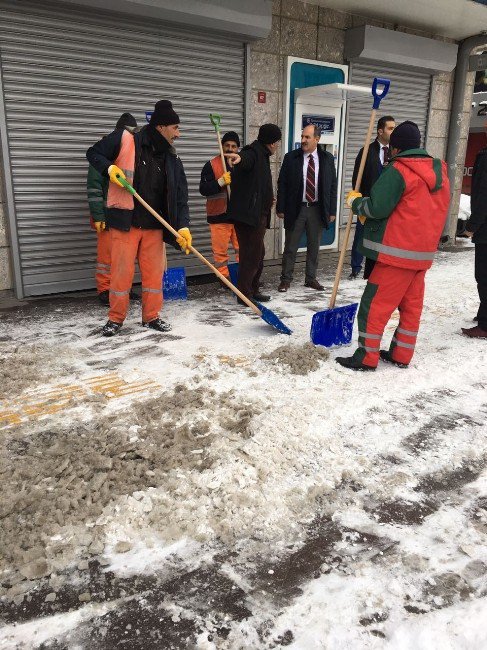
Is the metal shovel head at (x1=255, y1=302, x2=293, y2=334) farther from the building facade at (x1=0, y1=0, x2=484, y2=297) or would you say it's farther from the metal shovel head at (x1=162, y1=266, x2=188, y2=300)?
the building facade at (x1=0, y1=0, x2=484, y2=297)

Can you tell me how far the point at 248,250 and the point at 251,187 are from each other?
2.25 feet

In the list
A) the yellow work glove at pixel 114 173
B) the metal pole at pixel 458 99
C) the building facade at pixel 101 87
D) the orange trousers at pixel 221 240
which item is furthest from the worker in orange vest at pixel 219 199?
the metal pole at pixel 458 99

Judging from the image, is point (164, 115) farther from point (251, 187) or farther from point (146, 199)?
point (251, 187)

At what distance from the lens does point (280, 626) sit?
1948 mm

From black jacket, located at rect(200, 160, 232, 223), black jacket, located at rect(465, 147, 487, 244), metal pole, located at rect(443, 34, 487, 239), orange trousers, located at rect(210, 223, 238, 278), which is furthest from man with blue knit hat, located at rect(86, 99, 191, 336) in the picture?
metal pole, located at rect(443, 34, 487, 239)

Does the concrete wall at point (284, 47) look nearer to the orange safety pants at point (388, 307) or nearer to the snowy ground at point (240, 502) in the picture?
the orange safety pants at point (388, 307)

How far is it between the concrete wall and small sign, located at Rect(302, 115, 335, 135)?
64cm

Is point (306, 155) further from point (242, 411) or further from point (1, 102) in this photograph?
point (242, 411)

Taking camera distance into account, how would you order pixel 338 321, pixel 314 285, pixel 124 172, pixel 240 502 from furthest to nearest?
pixel 314 285 < pixel 338 321 < pixel 124 172 < pixel 240 502

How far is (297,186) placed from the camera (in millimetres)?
6750

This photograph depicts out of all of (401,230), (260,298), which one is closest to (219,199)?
(260,298)

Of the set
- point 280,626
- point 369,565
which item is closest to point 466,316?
point 369,565

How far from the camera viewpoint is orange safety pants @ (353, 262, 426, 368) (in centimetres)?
415

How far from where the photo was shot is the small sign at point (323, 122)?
8.94m
